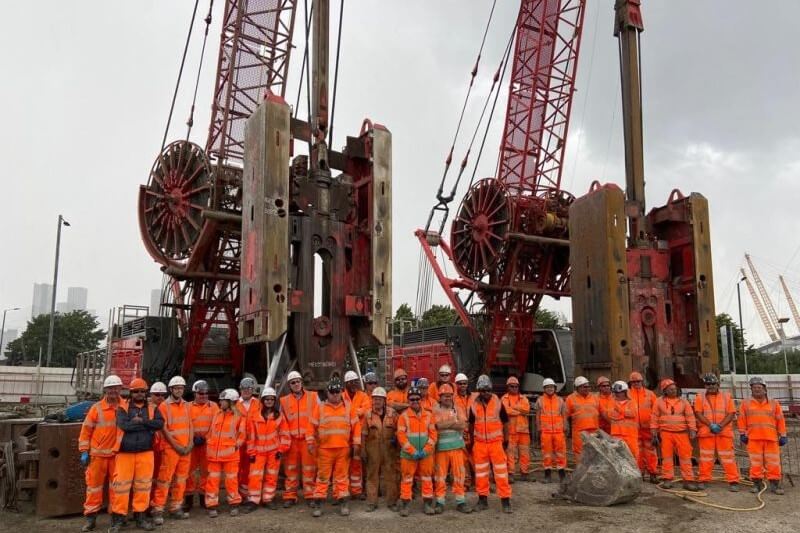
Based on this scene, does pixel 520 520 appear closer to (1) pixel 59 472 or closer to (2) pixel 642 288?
(1) pixel 59 472

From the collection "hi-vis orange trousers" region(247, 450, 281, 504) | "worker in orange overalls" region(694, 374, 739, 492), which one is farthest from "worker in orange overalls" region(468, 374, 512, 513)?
"worker in orange overalls" region(694, 374, 739, 492)

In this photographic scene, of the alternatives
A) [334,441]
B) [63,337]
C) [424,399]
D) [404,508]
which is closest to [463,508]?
[404,508]

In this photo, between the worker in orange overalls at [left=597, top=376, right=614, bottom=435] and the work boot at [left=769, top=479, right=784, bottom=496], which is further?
the worker in orange overalls at [left=597, top=376, right=614, bottom=435]

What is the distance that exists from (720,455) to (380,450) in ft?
16.8

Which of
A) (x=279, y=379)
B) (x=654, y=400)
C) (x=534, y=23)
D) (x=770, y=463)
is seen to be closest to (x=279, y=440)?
(x=279, y=379)

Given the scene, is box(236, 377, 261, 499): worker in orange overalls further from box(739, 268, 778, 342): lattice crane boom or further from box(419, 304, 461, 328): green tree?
box(739, 268, 778, 342): lattice crane boom

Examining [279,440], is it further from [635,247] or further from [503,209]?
[503,209]

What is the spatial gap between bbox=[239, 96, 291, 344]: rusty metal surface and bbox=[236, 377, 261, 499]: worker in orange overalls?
1.35 meters

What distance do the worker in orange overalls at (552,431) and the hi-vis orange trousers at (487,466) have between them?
6.66 feet

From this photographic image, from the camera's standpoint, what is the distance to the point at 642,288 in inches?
515

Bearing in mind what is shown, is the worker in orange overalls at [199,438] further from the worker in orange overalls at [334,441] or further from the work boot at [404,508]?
the work boot at [404,508]

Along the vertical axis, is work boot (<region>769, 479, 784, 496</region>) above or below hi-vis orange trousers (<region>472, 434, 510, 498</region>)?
below

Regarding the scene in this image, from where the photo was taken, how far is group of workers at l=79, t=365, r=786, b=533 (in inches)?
303

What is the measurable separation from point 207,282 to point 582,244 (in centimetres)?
1036
